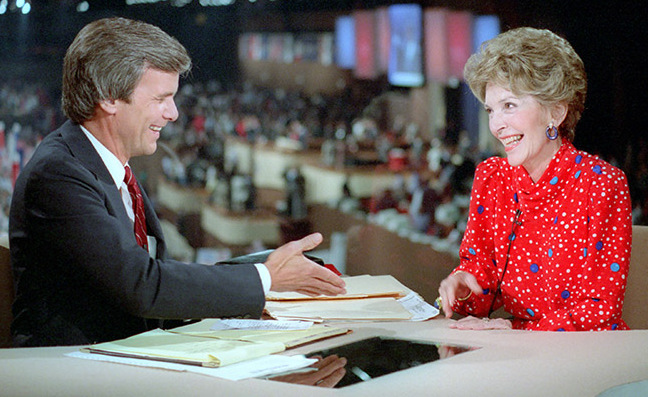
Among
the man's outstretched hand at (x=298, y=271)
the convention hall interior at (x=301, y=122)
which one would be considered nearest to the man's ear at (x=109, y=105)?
the man's outstretched hand at (x=298, y=271)

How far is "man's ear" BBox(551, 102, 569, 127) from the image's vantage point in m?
1.74

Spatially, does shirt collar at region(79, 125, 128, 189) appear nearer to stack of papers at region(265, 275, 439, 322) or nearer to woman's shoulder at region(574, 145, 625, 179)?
stack of papers at region(265, 275, 439, 322)

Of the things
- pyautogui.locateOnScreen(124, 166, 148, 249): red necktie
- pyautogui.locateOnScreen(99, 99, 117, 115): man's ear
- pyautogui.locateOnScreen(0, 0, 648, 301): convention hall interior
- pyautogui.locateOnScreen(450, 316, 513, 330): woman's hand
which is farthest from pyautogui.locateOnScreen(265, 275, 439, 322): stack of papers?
pyautogui.locateOnScreen(0, 0, 648, 301): convention hall interior

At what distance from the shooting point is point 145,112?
5.25 ft

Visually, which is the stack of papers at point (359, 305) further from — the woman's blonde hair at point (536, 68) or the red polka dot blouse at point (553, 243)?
the woman's blonde hair at point (536, 68)

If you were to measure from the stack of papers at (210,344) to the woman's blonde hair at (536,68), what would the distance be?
2.31 ft

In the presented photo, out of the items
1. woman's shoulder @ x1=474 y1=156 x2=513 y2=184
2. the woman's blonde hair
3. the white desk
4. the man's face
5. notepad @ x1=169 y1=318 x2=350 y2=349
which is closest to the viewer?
the white desk

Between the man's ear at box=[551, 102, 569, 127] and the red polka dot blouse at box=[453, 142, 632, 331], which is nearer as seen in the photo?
the red polka dot blouse at box=[453, 142, 632, 331]

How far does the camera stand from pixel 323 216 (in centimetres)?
451

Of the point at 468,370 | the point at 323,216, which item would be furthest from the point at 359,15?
the point at 468,370

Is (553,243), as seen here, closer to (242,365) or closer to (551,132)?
(551,132)

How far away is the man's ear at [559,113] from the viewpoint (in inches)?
68.5

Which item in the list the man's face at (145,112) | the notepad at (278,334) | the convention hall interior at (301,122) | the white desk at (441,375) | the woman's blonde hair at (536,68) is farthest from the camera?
the convention hall interior at (301,122)

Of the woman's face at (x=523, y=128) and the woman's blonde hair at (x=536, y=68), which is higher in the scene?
the woman's blonde hair at (x=536, y=68)
